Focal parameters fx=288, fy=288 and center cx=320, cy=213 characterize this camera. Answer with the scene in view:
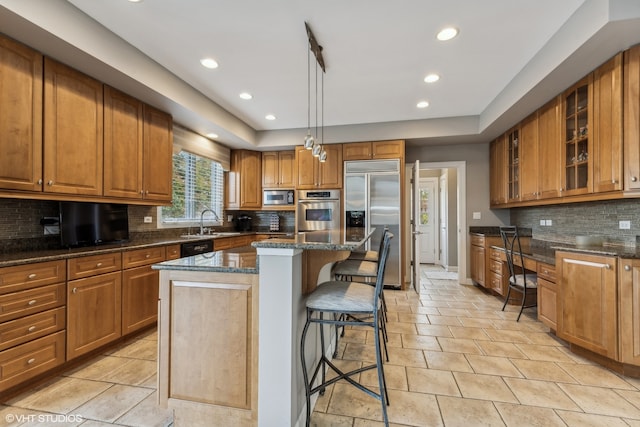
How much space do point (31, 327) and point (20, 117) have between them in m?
1.44

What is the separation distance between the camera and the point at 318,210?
4812 mm

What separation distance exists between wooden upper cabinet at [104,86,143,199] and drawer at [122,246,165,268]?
58 cm

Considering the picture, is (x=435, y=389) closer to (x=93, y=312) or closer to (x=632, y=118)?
(x=632, y=118)

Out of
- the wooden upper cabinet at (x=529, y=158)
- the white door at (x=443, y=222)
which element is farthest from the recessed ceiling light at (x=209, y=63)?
the white door at (x=443, y=222)

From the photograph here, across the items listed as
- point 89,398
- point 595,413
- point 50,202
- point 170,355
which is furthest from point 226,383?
point 50,202

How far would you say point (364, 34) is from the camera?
233 centimetres

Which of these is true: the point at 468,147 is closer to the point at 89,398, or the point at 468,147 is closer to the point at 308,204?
the point at 308,204

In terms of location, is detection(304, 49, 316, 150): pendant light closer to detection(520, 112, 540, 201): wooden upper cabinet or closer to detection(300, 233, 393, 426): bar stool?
detection(300, 233, 393, 426): bar stool

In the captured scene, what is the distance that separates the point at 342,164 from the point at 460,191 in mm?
2111

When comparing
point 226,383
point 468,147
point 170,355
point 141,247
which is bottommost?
point 226,383

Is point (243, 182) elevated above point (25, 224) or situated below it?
above

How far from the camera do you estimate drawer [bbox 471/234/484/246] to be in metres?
4.47

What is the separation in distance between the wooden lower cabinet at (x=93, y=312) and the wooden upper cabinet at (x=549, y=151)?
436cm

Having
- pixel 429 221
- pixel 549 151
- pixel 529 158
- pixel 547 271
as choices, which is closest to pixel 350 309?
pixel 547 271
